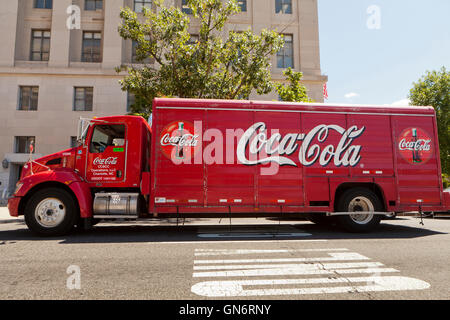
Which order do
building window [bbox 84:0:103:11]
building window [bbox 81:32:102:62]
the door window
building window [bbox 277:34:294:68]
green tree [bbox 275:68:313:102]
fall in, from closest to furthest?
1. the door window
2. green tree [bbox 275:68:313:102]
3. building window [bbox 81:32:102:62]
4. building window [bbox 84:0:103:11]
5. building window [bbox 277:34:294:68]

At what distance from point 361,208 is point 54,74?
23049mm

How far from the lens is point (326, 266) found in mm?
4328

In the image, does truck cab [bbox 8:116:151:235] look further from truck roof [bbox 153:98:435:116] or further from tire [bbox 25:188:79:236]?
truck roof [bbox 153:98:435:116]

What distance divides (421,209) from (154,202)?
715 centimetres

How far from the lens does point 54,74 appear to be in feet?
68.7

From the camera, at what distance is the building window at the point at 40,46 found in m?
21.8

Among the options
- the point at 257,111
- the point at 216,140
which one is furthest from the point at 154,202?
the point at 257,111

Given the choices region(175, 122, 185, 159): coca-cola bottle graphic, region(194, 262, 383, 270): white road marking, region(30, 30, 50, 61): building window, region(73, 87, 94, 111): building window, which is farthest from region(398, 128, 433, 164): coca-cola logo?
region(30, 30, 50, 61): building window

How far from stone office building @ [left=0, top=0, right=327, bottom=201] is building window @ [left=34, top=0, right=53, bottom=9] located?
0.07m

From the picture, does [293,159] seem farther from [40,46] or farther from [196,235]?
[40,46]

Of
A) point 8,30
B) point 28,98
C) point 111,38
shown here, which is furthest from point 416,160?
point 8,30

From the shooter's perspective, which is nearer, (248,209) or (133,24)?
(248,209)

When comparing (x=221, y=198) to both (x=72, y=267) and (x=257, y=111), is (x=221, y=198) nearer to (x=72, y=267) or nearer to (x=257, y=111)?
(x=257, y=111)

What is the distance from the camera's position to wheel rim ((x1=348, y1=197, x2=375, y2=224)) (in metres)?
7.36
